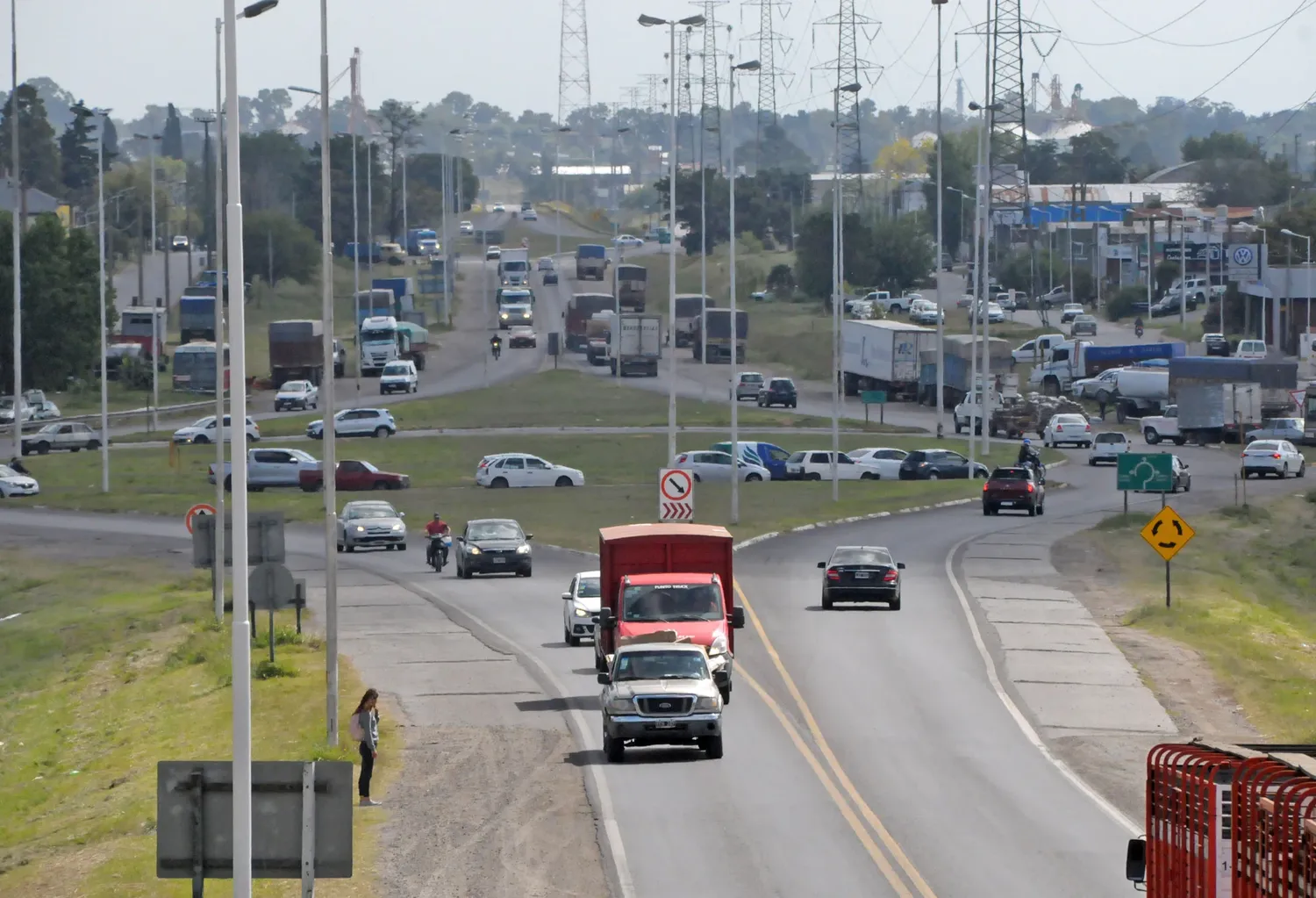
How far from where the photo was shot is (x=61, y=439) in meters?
84.6

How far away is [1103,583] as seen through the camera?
4678cm

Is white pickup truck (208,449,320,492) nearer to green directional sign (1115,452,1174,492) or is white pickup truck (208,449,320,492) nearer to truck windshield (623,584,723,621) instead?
green directional sign (1115,452,1174,492)

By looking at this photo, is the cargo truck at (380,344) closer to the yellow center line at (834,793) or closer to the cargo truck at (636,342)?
the cargo truck at (636,342)

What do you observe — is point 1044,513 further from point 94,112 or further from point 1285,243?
point 1285,243

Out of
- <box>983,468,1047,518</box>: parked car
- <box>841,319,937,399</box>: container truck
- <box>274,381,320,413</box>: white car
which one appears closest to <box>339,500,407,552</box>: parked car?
<box>983,468,1047,518</box>: parked car

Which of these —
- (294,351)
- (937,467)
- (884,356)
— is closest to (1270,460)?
(937,467)

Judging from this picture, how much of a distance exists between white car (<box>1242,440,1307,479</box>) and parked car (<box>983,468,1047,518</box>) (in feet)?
48.2

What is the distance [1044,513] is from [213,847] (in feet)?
169

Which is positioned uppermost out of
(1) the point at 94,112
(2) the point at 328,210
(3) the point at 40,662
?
(1) the point at 94,112

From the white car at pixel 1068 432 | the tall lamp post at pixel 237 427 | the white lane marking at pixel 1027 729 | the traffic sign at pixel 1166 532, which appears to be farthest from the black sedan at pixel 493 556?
the white car at pixel 1068 432

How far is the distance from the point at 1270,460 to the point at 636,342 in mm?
46739

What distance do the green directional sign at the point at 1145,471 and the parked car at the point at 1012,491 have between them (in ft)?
38.6

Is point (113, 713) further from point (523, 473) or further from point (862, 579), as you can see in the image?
point (523, 473)

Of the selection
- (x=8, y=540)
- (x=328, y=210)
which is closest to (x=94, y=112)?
(x=8, y=540)
